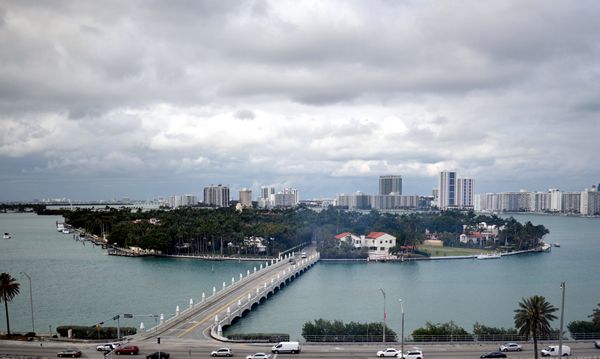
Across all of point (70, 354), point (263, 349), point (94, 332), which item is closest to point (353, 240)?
point (94, 332)

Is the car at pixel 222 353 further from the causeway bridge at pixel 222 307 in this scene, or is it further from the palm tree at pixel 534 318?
the palm tree at pixel 534 318

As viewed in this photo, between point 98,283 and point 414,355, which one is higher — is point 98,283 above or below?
below

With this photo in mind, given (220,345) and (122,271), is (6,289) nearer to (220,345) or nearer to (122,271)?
(220,345)

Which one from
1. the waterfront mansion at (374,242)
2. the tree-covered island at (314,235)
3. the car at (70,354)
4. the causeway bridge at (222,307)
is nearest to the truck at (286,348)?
the causeway bridge at (222,307)

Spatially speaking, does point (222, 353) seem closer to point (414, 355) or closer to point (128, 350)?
point (128, 350)

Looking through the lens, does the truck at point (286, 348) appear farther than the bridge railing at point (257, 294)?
No
